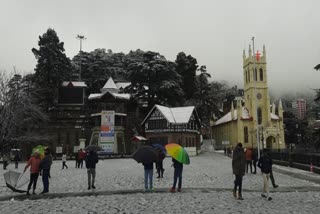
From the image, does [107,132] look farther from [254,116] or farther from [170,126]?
[254,116]

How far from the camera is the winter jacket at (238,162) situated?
1217cm

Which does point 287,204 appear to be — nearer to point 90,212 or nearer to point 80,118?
point 90,212

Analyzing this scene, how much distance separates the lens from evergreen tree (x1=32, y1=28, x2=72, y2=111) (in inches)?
2445

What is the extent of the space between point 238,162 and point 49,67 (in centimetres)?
5584

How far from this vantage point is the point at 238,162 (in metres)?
12.2

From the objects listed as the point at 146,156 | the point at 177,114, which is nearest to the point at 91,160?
the point at 146,156

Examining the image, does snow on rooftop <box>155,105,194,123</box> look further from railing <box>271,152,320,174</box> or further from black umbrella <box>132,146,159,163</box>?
black umbrella <box>132,146,159,163</box>

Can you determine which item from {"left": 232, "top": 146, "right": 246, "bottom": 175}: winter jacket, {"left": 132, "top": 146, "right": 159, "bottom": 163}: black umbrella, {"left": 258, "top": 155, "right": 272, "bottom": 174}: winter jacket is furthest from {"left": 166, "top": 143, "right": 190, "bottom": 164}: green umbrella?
{"left": 258, "top": 155, "right": 272, "bottom": 174}: winter jacket

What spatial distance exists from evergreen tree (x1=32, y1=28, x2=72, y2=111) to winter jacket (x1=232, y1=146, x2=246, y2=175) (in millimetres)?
51807

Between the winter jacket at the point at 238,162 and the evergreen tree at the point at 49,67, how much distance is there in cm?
5181

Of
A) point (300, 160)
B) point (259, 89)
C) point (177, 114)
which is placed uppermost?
point (259, 89)

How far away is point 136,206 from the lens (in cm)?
1087

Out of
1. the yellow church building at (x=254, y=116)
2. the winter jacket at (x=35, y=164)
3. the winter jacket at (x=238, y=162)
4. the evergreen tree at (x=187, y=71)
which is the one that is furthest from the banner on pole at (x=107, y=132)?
the winter jacket at (x=238, y=162)

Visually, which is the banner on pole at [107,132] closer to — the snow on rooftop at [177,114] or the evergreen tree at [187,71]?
the snow on rooftop at [177,114]
